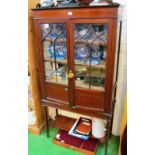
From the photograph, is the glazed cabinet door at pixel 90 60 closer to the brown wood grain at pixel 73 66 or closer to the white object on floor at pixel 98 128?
the brown wood grain at pixel 73 66

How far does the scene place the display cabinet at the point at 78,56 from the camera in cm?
132

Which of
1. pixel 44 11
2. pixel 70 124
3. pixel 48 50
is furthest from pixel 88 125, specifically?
pixel 44 11

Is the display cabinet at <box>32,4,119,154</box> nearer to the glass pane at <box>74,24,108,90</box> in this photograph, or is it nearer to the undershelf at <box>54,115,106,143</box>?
the glass pane at <box>74,24,108,90</box>

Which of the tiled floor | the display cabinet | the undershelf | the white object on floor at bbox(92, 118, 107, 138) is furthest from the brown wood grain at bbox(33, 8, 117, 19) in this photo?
the tiled floor

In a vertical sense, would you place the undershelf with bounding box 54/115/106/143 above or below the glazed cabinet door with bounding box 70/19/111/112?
below

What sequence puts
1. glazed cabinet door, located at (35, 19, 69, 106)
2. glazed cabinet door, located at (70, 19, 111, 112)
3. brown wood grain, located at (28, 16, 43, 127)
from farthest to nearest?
brown wood grain, located at (28, 16, 43, 127) → glazed cabinet door, located at (35, 19, 69, 106) → glazed cabinet door, located at (70, 19, 111, 112)

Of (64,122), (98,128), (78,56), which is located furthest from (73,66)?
(64,122)

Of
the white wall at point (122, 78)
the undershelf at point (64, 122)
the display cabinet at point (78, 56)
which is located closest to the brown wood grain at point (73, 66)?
the display cabinet at point (78, 56)

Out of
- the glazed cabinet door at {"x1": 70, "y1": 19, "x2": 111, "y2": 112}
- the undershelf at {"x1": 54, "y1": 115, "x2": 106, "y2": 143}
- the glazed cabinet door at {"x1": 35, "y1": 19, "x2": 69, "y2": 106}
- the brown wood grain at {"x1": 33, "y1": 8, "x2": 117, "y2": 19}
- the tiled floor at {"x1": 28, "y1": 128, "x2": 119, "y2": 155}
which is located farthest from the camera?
Answer: the undershelf at {"x1": 54, "y1": 115, "x2": 106, "y2": 143}

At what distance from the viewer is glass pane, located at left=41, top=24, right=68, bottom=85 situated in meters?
1.51

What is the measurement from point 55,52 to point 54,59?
8 cm

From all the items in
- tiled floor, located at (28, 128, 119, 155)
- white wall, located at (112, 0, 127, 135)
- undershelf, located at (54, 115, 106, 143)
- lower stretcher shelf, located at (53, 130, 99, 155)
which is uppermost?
white wall, located at (112, 0, 127, 135)

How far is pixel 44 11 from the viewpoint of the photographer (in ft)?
4.76
